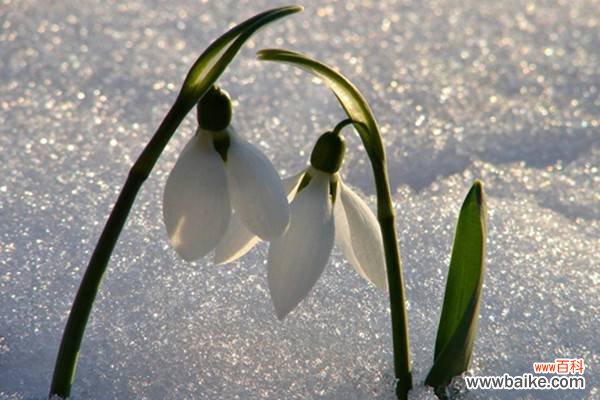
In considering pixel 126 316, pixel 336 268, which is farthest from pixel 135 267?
pixel 336 268

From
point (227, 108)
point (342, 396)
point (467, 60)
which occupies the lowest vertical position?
point (342, 396)

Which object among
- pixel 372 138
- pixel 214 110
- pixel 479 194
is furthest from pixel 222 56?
pixel 479 194

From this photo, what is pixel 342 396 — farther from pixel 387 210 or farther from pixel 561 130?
pixel 561 130

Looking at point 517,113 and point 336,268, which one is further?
point 517,113

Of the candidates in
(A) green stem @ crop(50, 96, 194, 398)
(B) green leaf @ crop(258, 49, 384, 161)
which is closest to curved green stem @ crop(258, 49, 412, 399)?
(B) green leaf @ crop(258, 49, 384, 161)

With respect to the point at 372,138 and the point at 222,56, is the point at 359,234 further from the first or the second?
the point at 222,56

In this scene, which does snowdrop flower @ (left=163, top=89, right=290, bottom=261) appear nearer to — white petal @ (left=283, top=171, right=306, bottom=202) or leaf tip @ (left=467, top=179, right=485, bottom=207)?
white petal @ (left=283, top=171, right=306, bottom=202)

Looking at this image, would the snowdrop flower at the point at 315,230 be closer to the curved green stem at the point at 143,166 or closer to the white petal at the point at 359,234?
the white petal at the point at 359,234
